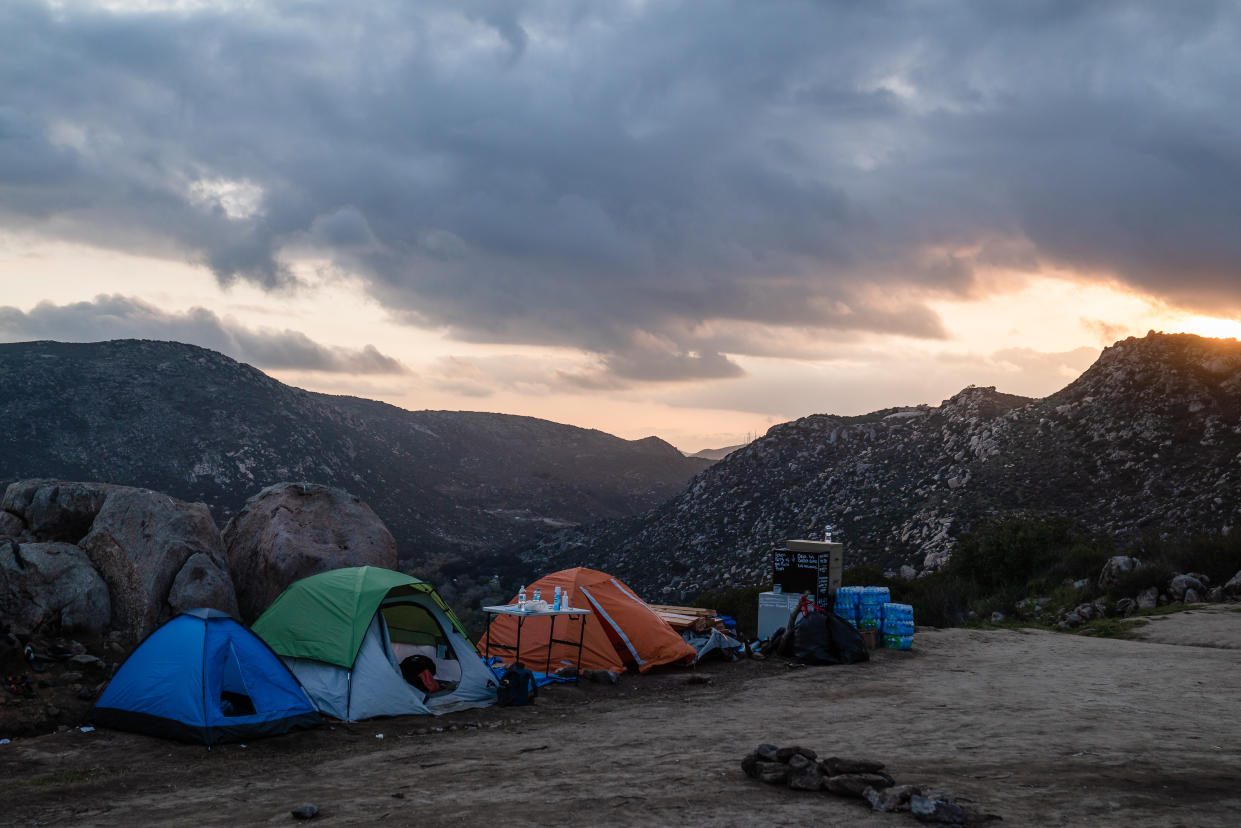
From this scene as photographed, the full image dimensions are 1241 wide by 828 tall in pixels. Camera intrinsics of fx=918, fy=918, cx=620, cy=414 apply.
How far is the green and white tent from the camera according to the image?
12.2 metres

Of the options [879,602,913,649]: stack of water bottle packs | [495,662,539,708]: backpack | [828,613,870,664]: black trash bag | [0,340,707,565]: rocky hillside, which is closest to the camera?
[495,662,539,708]: backpack

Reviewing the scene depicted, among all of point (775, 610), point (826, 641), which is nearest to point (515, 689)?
point (826, 641)

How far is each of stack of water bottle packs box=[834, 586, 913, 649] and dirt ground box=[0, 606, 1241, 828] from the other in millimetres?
2791

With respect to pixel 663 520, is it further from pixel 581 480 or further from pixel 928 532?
pixel 581 480

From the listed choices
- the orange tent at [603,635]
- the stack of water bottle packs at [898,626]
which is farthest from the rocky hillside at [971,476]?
the orange tent at [603,635]

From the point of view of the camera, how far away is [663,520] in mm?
54906

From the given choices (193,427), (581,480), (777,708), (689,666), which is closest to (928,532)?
(689,666)

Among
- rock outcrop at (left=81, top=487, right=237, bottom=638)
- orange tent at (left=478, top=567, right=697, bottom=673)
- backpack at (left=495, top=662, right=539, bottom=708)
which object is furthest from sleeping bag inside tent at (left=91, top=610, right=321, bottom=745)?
orange tent at (left=478, top=567, right=697, bottom=673)

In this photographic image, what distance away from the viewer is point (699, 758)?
372 inches

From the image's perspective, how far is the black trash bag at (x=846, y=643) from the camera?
16.7 m

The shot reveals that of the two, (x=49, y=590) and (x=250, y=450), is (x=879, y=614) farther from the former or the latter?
(x=250, y=450)

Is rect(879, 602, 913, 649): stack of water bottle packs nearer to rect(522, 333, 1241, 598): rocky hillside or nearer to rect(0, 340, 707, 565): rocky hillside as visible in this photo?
rect(522, 333, 1241, 598): rocky hillside

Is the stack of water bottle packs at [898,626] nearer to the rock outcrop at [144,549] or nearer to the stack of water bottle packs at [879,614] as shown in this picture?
the stack of water bottle packs at [879,614]

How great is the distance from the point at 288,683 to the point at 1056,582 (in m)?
22.7
